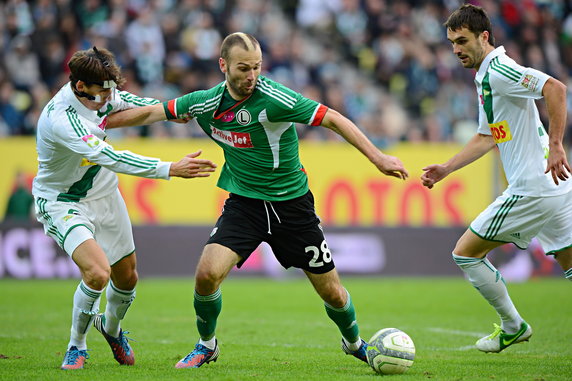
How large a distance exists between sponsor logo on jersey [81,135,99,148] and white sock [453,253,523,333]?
3309 millimetres

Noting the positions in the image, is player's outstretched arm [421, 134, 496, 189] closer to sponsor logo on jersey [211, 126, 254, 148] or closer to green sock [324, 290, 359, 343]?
green sock [324, 290, 359, 343]

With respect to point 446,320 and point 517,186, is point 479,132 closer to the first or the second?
point 517,186

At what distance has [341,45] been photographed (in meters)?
20.9

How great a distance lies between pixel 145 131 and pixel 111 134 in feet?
3.36

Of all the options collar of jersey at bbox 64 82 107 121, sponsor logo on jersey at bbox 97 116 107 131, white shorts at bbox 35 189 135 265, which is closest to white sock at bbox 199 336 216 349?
white shorts at bbox 35 189 135 265

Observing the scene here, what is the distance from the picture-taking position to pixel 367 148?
260 inches

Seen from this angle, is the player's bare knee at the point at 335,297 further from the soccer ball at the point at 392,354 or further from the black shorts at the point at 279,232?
the soccer ball at the point at 392,354

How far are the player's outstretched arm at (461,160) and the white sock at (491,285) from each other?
742 millimetres

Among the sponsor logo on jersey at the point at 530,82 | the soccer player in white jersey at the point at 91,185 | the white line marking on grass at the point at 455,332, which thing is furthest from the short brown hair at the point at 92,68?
the white line marking on grass at the point at 455,332

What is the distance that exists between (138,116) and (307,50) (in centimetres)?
1340

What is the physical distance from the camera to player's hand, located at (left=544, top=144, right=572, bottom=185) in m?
6.71

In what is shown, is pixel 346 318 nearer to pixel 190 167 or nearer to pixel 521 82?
pixel 190 167

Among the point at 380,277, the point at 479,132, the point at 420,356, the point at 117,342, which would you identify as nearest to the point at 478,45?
the point at 479,132

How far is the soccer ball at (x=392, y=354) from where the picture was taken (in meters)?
6.74
